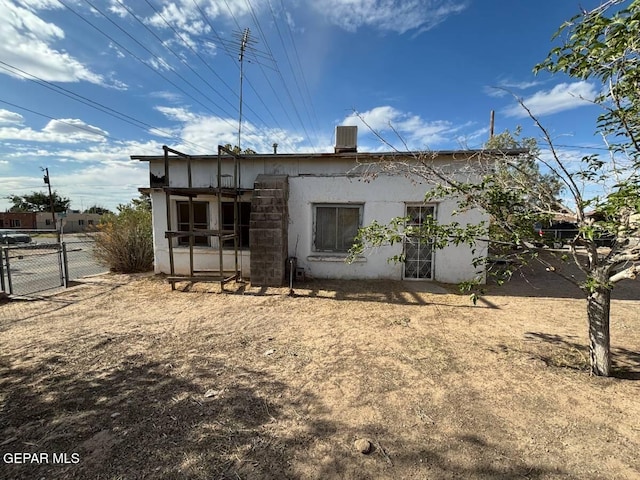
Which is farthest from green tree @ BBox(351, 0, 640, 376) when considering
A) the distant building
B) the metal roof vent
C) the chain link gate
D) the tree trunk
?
the distant building

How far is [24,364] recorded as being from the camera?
11.1ft

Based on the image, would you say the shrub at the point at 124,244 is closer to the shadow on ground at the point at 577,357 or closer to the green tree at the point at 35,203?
the shadow on ground at the point at 577,357

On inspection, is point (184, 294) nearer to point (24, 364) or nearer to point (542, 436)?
point (24, 364)

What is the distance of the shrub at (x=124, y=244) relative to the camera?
8859 mm

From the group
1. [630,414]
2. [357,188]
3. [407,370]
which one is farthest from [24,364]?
[357,188]

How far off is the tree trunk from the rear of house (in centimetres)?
427

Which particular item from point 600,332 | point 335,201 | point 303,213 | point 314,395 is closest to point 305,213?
point 303,213

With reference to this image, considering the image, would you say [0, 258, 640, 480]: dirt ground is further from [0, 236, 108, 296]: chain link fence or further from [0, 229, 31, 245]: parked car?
[0, 229, 31, 245]: parked car

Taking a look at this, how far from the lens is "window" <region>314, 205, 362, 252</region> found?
306 inches

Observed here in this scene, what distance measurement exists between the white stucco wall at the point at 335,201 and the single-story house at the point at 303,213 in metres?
0.03

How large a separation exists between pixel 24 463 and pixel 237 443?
4.85 feet

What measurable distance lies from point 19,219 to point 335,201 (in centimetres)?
5700

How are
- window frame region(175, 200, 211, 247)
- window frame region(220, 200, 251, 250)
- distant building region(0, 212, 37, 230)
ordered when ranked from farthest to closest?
distant building region(0, 212, 37, 230) < window frame region(175, 200, 211, 247) < window frame region(220, 200, 251, 250)

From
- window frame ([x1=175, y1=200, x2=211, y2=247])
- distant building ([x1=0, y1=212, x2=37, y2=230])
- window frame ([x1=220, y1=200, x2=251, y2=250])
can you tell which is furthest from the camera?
distant building ([x1=0, y1=212, x2=37, y2=230])
